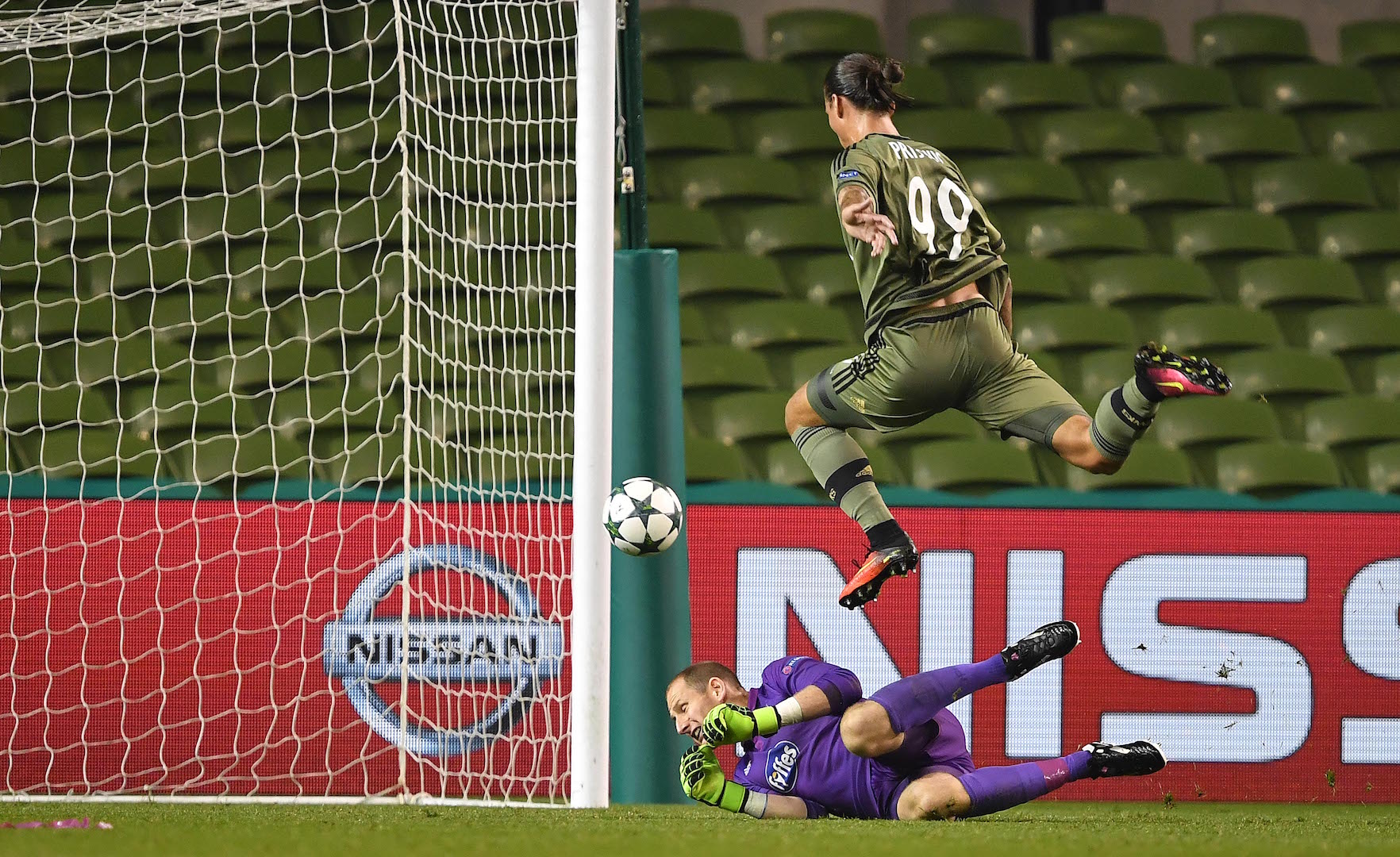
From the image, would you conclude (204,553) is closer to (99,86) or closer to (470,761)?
(470,761)

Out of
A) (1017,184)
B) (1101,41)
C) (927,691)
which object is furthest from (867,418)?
(1101,41)

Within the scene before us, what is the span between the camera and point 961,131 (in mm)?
7203

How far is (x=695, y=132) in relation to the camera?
7.18 m

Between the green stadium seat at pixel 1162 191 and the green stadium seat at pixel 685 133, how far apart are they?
1.73 metres

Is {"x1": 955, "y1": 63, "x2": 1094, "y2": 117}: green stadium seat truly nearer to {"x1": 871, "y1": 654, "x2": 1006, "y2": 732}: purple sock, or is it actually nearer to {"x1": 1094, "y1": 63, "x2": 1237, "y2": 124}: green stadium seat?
{"x1": 1094, "y1": 63, "x2": 1237, "y2": 124}: green stadium seat

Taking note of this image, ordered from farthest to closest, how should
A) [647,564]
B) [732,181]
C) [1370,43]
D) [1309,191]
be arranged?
[1370,43], [1309,191], [732,181], [647,564]

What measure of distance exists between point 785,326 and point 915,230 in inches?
112

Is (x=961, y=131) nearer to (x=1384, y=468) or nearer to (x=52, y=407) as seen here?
(x=1384, y=468)

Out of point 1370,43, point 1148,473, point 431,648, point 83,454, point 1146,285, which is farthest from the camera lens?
point 1370,43

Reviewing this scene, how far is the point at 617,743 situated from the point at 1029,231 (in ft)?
10.6

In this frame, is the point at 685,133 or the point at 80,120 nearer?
the point at 80,120

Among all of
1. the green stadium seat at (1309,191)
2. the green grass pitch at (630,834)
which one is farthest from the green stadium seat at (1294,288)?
the green grass pitch at (630,834)

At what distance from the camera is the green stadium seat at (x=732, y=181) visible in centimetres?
701

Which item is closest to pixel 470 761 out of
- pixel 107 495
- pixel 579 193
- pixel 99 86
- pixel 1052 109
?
pixel 107 495
